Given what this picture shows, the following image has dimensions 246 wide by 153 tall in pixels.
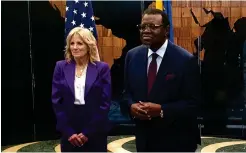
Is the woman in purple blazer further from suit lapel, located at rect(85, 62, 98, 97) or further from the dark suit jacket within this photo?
the dark suit jacket

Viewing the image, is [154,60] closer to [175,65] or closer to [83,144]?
[175,65]

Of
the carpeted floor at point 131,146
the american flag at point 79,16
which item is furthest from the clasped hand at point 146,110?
the carpeted floor at point 131,146

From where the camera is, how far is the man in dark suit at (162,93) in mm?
2225

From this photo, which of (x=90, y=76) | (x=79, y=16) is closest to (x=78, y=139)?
(x=90, y=76)

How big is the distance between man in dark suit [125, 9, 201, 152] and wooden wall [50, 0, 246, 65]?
4.60 meters

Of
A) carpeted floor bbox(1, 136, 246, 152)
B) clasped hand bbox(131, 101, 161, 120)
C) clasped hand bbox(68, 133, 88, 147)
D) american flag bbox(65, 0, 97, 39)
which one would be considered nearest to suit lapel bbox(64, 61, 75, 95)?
clasped hand bbox(68, 133, 88, 147)

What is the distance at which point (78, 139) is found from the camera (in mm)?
2811

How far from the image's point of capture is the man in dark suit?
2.22 m

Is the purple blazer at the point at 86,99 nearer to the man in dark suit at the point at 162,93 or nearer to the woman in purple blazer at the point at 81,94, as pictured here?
the woman in purple blazer at the point at 81,94

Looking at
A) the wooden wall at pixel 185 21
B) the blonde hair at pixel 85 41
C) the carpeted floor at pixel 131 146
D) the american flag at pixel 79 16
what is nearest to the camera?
the blonde hair at pixel 85 41

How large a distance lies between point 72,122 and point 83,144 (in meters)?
0.18

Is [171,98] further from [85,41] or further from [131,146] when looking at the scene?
[131,146]

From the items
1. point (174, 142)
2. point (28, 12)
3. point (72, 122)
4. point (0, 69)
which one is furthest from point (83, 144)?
point (28, 12)

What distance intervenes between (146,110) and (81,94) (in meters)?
0.76
